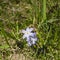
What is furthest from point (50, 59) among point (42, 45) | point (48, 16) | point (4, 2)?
point (4, 2)

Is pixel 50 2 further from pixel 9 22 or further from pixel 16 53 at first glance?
pixel 16 53

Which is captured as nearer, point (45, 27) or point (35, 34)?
point (35, 34)

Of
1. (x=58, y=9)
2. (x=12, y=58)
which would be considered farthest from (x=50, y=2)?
(x=12, y=58)

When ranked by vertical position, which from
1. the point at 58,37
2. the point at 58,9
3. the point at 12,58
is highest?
the point at 58,9

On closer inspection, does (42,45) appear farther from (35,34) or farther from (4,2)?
(4,2)

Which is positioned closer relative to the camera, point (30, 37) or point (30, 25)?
point (30, 37)

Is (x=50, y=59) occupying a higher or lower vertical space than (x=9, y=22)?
lower

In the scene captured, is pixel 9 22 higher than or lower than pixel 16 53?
higher

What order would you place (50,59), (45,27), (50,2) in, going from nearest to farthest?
(50,59) < (45,27) < (50,2)

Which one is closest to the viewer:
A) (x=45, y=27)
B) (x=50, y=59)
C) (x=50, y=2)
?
(x=50, y=59)
